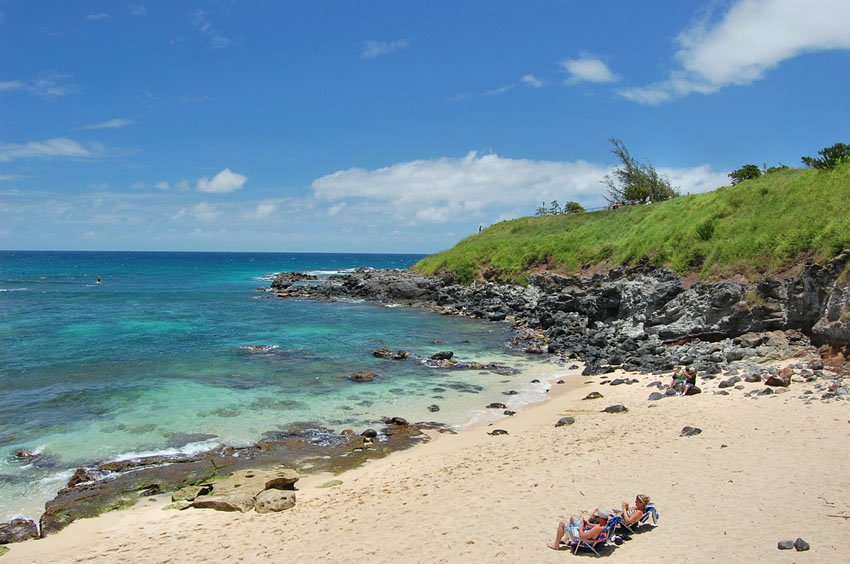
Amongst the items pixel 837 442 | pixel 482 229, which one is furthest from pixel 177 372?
pixel 482 229

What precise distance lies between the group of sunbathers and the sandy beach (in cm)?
26

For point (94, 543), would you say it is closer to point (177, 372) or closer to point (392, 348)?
point (177, 372)

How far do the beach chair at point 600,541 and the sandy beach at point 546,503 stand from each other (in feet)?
0.67

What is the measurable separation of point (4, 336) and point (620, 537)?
40268 mm

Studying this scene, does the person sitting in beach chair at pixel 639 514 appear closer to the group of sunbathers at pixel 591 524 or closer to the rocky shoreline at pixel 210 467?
the group of sunbathers at pixel 591 524

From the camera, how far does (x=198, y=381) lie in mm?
24906

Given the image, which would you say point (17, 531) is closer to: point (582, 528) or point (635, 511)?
point (582, 528)

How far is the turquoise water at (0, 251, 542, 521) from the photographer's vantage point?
17.7 m

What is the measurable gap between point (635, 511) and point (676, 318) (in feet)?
70.1

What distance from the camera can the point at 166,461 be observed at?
16.0 meters

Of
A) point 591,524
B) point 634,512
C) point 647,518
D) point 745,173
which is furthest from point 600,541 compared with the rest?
point 745,173

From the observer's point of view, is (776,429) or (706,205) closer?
(776,429)

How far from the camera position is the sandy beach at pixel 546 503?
9617 millimetres

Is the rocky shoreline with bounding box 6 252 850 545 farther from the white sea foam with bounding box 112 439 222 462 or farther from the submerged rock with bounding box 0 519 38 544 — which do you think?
the white sea foam with bounding box 112 439 222 462
